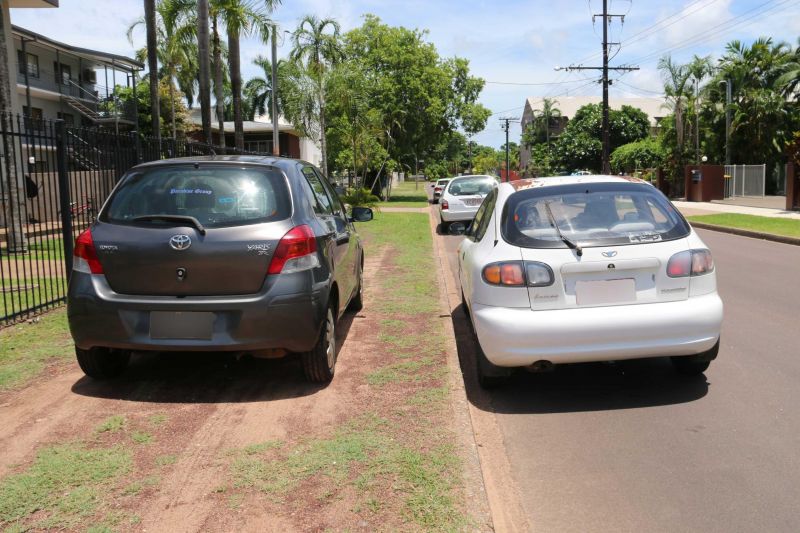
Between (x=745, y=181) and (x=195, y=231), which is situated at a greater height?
(x=745, y=181)

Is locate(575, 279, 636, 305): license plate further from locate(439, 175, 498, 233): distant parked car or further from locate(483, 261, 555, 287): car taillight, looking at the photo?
locate(439, 175, 498, 233): distant parked car

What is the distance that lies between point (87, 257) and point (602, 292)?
3563mm

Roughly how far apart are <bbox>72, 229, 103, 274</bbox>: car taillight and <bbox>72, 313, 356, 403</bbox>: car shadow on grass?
3.00ft

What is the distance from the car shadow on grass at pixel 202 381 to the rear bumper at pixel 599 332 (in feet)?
4.98

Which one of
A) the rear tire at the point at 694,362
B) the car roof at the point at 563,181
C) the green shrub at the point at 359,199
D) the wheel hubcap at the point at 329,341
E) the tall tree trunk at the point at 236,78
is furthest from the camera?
the green shrub at the point at 359,199

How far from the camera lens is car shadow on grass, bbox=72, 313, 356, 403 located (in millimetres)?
5156

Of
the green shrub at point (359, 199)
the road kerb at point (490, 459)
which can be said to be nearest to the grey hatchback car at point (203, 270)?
the road kerb at point (490, 459)

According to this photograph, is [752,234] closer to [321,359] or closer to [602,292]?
[602,292]

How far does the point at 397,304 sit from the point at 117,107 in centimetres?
3197

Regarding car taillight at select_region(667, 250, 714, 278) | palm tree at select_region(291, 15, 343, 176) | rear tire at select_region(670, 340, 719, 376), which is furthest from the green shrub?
car taillight at select_region(667, 250, 714, 278)

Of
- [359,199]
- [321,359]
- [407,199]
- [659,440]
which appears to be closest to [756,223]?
[359,199]

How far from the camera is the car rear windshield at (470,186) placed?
20234mm

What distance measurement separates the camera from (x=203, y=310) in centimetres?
482

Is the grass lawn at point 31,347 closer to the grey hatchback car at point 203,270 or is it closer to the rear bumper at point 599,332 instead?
the grey hatchback car at point 203,270
